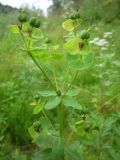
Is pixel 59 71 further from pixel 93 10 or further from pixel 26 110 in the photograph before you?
pixel 93 10

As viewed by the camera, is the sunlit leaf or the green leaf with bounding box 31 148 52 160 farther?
the green leaf with bounding box 31 148 52 160

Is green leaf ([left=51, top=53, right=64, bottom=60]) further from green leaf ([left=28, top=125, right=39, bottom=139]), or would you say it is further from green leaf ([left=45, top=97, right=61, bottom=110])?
green leaf ([left=28, top=125, right=39, bottom=139])

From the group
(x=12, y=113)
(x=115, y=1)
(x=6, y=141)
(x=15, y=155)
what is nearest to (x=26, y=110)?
(x=12, y=113)

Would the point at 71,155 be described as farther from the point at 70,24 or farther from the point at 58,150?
the point at 70,24

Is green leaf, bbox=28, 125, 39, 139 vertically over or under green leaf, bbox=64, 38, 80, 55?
under

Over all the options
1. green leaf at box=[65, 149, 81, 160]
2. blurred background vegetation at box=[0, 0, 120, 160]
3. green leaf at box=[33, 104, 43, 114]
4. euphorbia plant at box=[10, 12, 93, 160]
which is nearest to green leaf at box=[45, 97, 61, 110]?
euphorbia plant at box=[10, 12, 93, 160]

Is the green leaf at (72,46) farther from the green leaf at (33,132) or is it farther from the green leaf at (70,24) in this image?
the green leaf at (33,132)
